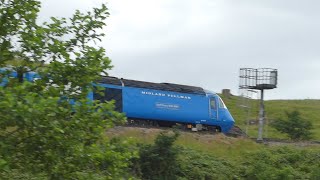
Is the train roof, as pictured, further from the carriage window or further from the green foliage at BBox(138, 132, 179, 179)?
the green foliage at BBox(138, 132, 179, 179)

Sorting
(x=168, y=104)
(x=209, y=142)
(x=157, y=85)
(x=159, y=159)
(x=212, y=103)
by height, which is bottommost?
(x=159, y=159)

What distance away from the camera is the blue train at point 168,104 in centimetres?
3141

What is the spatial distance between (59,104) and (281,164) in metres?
20.3

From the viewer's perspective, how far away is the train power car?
103ft

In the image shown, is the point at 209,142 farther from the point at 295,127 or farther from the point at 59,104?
the point at 59,104

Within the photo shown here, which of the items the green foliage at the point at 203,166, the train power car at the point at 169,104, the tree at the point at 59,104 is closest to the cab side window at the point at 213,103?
the train power car at the point at 169,104

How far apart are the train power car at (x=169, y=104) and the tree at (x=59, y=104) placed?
22.4m

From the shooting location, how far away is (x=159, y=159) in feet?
70.9

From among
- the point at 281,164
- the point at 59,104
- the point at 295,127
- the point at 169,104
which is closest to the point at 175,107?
the point at 169,104

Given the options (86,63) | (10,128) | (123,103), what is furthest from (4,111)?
(123,103)

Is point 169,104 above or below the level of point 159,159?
above

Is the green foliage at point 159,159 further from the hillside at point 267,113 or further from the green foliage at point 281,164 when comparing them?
the hillside at point 267,113

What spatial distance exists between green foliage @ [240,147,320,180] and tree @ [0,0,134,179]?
16478mm

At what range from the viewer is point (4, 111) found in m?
6.03
